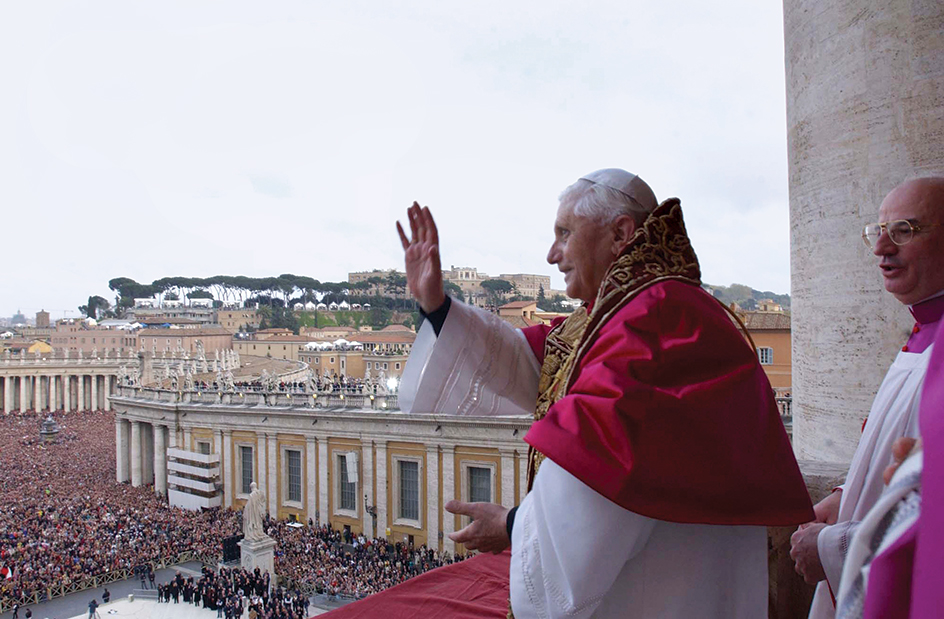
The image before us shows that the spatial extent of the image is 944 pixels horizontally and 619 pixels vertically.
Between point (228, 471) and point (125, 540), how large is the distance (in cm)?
600

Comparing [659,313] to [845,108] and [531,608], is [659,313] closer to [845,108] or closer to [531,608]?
[531,608]

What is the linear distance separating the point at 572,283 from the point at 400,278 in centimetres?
8858

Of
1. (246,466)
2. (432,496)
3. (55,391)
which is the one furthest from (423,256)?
(55,391)

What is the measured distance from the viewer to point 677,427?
4.67 ft

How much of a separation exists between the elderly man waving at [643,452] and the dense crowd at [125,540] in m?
12.6

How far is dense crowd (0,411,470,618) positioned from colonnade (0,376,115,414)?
96.3ft

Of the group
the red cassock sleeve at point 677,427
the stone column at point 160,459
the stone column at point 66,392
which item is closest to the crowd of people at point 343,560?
the stone column at point 160,459

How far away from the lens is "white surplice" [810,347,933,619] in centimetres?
176

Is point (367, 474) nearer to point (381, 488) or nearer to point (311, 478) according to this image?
point (381, 488)

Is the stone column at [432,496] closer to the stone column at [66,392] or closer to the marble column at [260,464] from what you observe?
the marble column at [260,464]

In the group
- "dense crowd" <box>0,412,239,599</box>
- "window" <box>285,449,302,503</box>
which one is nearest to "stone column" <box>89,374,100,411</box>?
"dense crowd" <box>0,412,239,599</box>

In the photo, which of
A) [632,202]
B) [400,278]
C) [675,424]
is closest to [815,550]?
[675,424]

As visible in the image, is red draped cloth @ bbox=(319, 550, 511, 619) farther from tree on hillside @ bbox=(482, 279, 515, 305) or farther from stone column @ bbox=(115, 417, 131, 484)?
tree on hillside @ bbox=(482, 279, 515, 305)

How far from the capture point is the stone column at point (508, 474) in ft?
60.1
